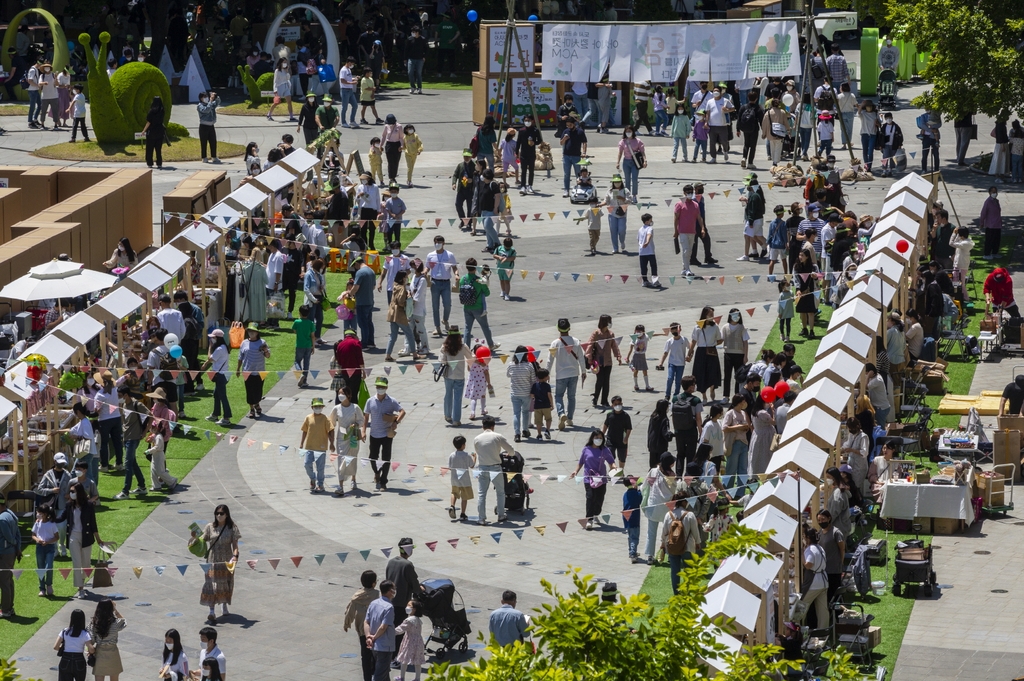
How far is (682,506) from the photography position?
682 inches

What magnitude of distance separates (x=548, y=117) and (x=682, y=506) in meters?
22.7

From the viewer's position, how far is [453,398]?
2200 cm

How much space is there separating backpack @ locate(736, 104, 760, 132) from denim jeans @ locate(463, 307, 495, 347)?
11714 millimetres

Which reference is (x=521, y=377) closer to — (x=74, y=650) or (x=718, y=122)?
(x=74, y=650)

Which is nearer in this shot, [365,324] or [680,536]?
[680,536]

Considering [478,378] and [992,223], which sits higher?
[992,223]

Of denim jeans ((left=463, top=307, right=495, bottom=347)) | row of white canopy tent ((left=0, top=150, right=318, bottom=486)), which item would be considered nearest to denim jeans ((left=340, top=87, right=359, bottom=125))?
row of white canopy tent ((left=0, top=150, right=318, bottom=486))

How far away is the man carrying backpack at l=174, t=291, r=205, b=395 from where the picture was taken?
23.4 metres

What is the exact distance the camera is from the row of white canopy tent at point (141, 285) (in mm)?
19406

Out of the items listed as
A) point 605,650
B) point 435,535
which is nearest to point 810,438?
point 435,535

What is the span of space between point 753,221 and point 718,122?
7.53m

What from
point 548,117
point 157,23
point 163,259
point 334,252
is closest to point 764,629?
point 163,259

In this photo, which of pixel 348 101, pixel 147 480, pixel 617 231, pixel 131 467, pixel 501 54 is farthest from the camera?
pixel 348 101

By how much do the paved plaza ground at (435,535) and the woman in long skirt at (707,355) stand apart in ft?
3.06
